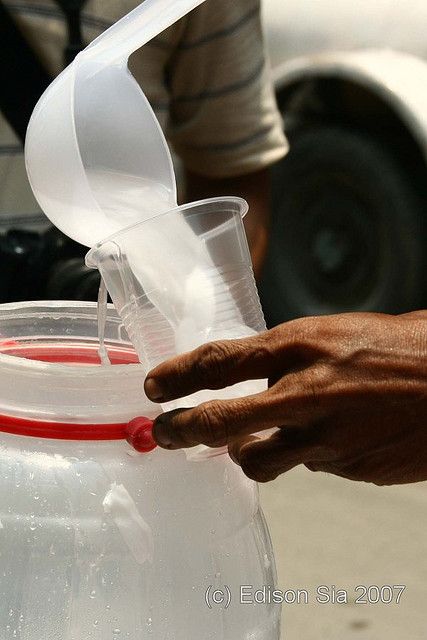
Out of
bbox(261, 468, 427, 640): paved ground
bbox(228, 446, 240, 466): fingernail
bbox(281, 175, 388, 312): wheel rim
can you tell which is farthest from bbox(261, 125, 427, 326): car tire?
bbox(228, 446, 240, 466): fingernail

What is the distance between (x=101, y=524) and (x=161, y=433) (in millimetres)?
119

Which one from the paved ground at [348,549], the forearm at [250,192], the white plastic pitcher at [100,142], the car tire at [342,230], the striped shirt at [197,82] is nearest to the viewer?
the white plastic pitcher at [100,142]

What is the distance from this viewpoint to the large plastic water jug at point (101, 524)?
3.43ft

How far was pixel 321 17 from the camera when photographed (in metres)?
3.86

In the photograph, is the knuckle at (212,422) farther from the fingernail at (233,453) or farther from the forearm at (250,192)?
the forearm at (250,192)

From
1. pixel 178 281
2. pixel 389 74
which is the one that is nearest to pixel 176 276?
pixel 178 281

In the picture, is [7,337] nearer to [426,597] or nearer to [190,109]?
[190,109]

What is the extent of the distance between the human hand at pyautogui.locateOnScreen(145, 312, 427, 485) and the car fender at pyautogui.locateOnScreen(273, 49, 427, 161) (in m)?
2.82

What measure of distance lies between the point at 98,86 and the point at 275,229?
10.4 ft

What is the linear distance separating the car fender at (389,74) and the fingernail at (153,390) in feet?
9.67

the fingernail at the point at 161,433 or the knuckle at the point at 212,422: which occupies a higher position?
the knuckle at the point at 212,422

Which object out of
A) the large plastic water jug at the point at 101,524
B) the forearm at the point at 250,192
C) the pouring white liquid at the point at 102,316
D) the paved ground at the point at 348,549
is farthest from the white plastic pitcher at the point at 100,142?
the paved ground at the point at 348,549

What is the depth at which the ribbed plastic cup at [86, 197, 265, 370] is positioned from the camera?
3.48 feet

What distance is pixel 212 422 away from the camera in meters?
0.99
